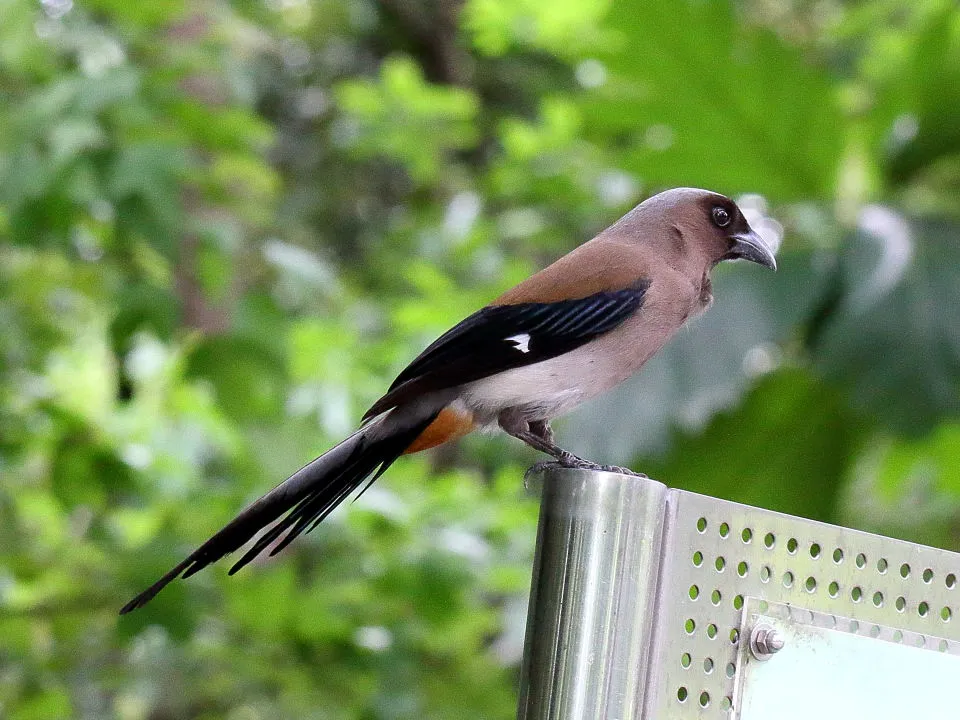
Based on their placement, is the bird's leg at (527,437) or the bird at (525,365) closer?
the bird at (525,365)

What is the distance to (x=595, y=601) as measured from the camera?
3.25 ft

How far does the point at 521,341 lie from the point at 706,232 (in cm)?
34

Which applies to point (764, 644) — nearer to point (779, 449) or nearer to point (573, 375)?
point (573, 375)

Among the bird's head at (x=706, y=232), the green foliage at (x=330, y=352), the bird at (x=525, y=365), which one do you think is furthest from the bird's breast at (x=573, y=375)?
the green foliage at (x=330, y=352)

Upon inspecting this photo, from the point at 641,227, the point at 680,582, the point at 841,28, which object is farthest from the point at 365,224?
the point at 680,582

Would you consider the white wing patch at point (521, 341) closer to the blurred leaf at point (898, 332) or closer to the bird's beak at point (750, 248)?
the bird's beak at point (750, 248)

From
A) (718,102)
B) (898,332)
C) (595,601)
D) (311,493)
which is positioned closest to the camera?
(595,601)

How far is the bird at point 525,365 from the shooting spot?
48.4 inches

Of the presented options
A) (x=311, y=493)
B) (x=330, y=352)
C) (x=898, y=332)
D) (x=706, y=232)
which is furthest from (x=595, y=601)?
(x=330, y=352)

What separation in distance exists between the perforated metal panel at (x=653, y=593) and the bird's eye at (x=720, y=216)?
1.75 feet

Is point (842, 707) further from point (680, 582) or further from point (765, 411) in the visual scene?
point (765, 411)

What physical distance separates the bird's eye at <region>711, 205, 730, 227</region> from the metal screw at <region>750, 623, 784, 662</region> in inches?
24.6

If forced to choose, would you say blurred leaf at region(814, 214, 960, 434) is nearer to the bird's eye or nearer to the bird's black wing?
the bird's eye

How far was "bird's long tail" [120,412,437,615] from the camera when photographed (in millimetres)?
1121
